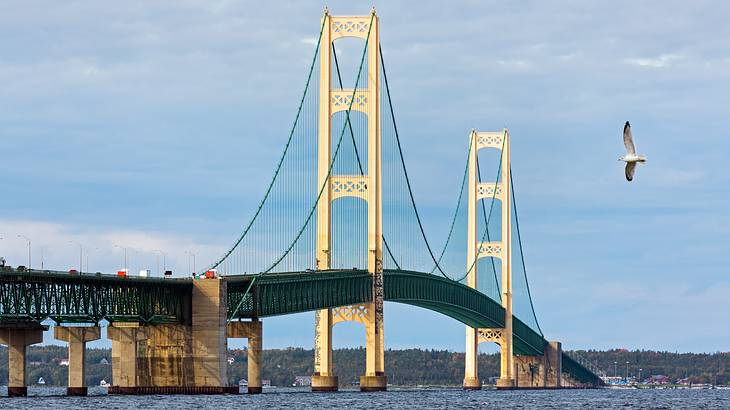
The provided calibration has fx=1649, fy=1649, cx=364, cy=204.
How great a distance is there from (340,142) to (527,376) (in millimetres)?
73322

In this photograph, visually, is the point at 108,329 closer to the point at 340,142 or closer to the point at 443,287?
the point at 340,142

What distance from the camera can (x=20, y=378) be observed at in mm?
90688

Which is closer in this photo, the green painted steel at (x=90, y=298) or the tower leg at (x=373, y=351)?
the green painted steel at (x=90, y=298)

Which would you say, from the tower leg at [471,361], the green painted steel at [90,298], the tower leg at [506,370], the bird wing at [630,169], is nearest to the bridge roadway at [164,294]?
the green painted steel at [90,298]

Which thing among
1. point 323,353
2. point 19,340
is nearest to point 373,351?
point 323,353

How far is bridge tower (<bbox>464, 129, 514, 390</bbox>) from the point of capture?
15500cm

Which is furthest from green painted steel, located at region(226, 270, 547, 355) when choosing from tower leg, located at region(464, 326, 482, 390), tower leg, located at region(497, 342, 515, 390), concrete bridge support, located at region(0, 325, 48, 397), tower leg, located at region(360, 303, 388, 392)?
concrete bridge support, located at region(0, 325, 48, 397)

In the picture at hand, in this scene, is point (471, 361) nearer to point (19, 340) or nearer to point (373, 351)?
point (373, 351)

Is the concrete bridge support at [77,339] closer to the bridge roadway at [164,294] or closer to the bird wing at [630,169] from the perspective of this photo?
the bridge roadway at [164,294]

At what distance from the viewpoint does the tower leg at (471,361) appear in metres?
154

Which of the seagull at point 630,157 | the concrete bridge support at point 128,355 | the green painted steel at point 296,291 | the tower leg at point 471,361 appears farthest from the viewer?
the tower leg at point 471,361

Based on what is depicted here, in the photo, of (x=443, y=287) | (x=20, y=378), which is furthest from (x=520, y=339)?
(x=20, y=378)

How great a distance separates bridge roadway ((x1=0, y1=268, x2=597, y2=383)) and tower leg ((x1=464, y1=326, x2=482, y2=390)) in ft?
92.1

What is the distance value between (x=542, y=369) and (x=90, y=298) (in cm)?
9806
